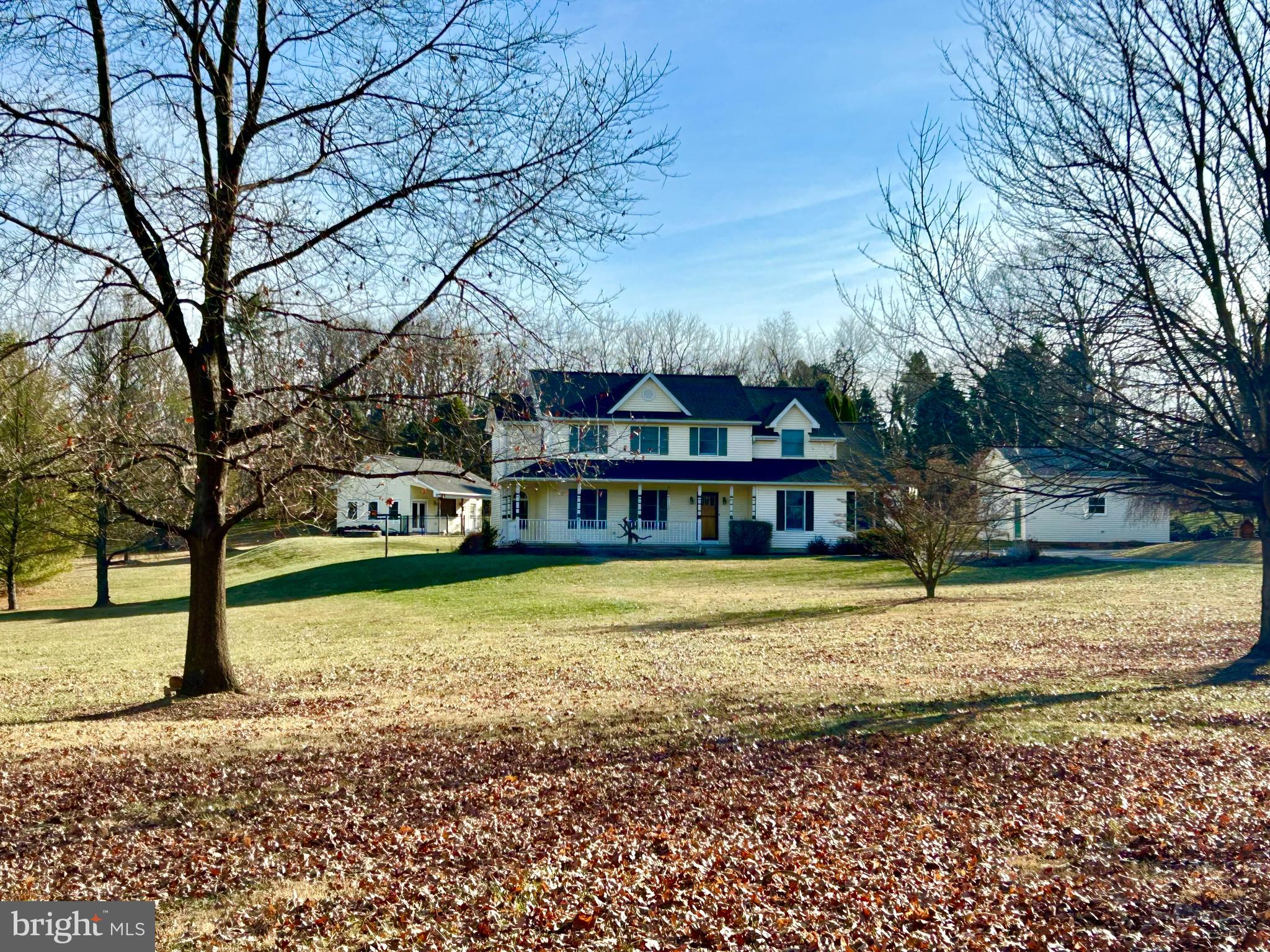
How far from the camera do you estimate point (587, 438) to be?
10570mm

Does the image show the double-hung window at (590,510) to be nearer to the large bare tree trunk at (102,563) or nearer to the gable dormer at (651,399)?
the gable dormer at (651,399)

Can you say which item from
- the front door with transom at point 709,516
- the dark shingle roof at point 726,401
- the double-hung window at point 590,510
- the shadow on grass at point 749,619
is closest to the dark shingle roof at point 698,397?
the dark shingle roof at point 726,401

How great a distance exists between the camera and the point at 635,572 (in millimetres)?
30469

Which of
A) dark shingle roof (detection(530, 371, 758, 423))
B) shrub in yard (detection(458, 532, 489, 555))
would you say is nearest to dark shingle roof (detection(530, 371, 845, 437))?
dark shingle roof (detection(530, 371, 758, 423))

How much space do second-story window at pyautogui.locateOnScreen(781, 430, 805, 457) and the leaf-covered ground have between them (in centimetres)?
2482

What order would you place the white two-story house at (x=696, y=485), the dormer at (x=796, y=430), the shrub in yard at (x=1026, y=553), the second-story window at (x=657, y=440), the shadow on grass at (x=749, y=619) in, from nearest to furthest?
1. the shadow on grass at (x=749, y=619)
2. the shrub in yard at (x=1026, y=553)
3. the white two-story house at (x=696, y=485)
4. the second-story window at (x=657, y=440)
5. the dormer at (x=796, y=430)

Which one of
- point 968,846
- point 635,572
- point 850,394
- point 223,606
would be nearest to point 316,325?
point 223,606

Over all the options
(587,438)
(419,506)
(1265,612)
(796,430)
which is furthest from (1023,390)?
(419,506)

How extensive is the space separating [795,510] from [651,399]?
7.38 m

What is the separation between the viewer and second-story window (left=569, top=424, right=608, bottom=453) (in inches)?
373

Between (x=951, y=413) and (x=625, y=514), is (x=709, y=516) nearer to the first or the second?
(x=625, y=514)

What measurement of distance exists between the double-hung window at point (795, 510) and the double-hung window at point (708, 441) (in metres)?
3.00

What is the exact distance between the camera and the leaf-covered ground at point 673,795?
5055mm

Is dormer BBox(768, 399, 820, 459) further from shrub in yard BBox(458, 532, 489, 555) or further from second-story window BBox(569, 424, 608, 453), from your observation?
second-story window BBox(569, 424, 608, 453)
